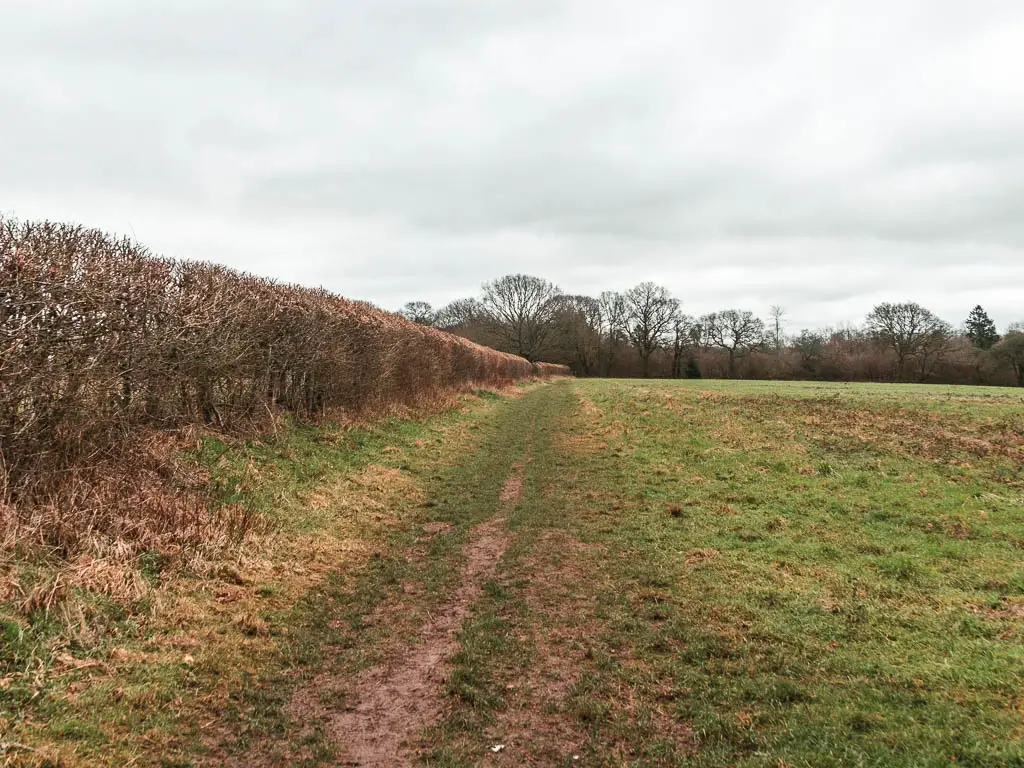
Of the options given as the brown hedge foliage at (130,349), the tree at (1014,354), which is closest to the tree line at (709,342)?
the tree at (1014,354)

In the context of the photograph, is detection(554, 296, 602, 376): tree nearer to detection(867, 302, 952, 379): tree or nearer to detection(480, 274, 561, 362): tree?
detection(480, 274, 561, 362): tree

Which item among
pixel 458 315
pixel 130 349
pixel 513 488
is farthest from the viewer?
pixel 458 315

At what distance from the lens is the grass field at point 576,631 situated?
3.25 metres

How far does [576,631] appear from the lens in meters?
4.73

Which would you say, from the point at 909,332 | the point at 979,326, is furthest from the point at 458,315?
the point at 979,326

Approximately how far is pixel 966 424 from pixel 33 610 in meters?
21.7

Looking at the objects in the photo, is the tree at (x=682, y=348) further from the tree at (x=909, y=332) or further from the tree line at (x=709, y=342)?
the tree at (x=909, y=332)

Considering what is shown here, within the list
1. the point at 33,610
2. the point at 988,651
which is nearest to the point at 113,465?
the point at 33,610

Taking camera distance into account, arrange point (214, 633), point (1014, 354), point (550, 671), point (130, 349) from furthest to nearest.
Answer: point (1014, 354)
point (130, 349)
point (214, 633)
point (550, 671)

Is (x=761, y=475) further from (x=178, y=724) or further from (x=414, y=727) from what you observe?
(x=178, y=724)

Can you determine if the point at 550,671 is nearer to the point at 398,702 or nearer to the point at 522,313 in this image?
the point at 398,702

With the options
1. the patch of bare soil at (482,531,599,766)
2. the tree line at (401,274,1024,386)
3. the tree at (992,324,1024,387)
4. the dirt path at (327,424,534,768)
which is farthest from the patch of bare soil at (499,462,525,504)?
the tree at (992,324,1024,387)

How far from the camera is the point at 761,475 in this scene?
402 inches

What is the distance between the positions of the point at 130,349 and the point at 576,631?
5759 mm
